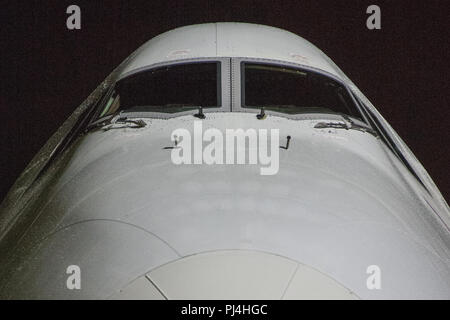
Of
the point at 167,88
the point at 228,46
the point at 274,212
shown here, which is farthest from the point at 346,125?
the point at 274,212

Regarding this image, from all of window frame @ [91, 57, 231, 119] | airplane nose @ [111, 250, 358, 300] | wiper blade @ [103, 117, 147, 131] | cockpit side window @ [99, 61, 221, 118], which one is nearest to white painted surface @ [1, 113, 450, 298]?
airplane nose @ [111, 250, 358, 300]

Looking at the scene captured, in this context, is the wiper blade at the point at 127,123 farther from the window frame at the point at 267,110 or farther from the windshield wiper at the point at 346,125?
the windshield wiper at the point at 346,125

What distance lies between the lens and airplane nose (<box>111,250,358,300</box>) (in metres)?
1.50

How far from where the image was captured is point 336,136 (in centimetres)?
265

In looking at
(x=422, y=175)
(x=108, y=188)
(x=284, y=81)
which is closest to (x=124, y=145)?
(x=108, y=188)

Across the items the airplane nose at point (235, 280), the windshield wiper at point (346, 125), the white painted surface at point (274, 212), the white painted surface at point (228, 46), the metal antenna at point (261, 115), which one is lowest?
the airplane nose at point (235, 280)

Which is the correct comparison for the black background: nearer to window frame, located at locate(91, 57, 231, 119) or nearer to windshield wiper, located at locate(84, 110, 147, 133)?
window frame, located at locate(91, 57, 231, 119)

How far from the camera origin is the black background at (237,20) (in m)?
6.90

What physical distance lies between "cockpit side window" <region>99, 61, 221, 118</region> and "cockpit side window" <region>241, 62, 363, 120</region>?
0.18 m

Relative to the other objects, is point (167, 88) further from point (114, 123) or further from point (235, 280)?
point (235, 280)

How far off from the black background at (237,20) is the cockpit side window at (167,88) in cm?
345

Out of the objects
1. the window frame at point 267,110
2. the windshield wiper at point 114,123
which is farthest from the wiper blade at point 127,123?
the window frame at point 267,110

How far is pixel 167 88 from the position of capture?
338 cm

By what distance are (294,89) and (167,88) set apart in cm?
60
